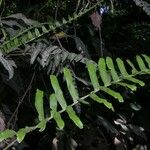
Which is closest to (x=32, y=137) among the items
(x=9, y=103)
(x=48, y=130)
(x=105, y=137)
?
(x=48, y=130)

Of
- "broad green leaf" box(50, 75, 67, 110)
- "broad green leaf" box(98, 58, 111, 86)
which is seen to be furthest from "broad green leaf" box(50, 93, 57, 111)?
"broad green leaf" box(98, 58, 111, 86)

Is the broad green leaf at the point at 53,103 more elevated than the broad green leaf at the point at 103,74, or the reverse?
the broad green leaf at the point at 53,103

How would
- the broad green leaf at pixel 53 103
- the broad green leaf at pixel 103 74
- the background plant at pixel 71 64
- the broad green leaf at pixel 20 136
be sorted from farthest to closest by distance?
the background plant at pixel 71 64
the broad green leaf at pixel 103 74
the broad green leaf at pixel 53 103
the broad green leaf at pixel 20 136

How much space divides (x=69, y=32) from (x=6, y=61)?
69 centimetres

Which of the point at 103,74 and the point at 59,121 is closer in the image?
the point at 59,121

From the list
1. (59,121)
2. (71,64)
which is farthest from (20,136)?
(71,64)

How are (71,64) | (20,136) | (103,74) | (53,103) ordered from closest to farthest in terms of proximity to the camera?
1. (20,136)
2. (53,103)
3. (103,74)
4. (71,64)

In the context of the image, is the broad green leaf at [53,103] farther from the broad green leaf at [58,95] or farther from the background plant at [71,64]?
the background plant at [71,64]

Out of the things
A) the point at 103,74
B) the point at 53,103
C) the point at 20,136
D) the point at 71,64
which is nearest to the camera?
the point at 20,136

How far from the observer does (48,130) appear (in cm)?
175

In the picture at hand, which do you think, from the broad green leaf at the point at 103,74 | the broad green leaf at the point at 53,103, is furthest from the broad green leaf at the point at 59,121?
the broad green leaf at the point at 103,74

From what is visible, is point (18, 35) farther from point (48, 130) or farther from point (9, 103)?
point (48, 130)

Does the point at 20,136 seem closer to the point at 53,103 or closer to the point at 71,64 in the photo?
the point at 53,103

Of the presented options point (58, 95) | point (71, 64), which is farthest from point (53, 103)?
point (71, 64)
